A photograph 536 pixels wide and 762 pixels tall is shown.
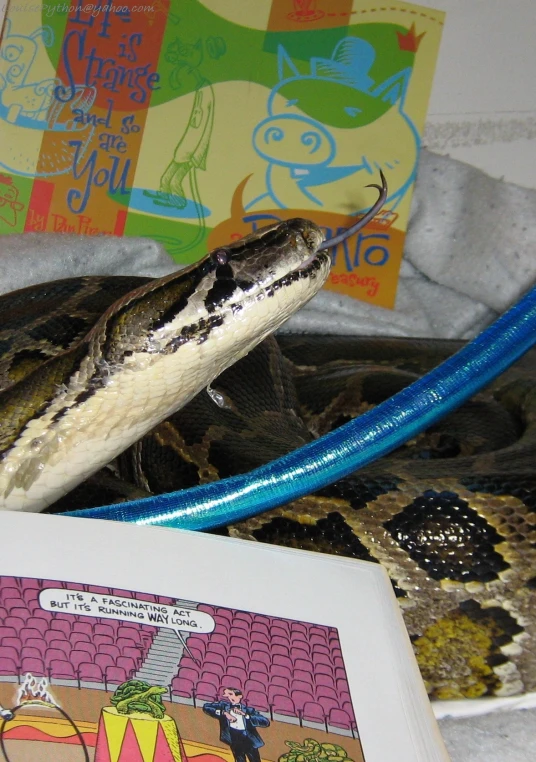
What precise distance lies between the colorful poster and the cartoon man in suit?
124 cm

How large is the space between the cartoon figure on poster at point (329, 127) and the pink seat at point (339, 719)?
4.33 feet

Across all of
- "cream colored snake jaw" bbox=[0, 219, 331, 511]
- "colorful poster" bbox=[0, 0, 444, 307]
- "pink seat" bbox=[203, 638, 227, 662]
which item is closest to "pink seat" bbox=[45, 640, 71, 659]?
"pink seat" bbox=[203, 638, 227, 662]

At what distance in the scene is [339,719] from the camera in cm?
69

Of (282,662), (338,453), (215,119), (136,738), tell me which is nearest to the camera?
(136,738)

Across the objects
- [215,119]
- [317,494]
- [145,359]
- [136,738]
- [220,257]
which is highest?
[215,119]

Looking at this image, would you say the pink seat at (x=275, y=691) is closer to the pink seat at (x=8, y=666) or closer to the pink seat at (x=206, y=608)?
the pink seat at (x=206, y=608)

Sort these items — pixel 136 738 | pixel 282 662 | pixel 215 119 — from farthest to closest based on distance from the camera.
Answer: pixel 215 119
pixel 282 662
pixel 136 738

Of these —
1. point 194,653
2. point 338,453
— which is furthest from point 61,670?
point 338,453

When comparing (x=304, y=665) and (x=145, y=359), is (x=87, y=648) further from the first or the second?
(x=145, y=359)

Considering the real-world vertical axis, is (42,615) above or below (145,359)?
below

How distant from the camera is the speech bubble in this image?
72cm

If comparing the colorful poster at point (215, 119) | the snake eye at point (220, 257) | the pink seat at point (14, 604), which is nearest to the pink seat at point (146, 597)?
the pink seat at point (14, 604)

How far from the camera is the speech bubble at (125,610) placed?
2.37 ft

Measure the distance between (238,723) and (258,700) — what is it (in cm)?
3
